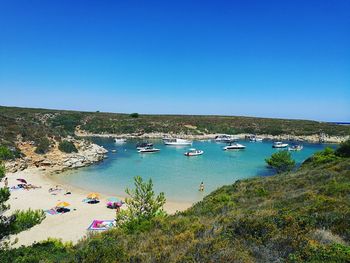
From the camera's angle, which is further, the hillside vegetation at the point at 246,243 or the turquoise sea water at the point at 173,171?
the turquoise sea water at the point at 173,171

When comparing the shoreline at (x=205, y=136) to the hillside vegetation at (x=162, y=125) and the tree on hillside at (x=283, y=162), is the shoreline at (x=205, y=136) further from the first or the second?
the tree on hillside at (x=283, y=162)

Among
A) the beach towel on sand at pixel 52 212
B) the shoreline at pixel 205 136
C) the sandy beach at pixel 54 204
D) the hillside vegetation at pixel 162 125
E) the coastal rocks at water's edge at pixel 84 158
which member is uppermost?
the hillside vegetation at pixel 162 125

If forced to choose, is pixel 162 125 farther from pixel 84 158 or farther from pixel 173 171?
pixel 173 171

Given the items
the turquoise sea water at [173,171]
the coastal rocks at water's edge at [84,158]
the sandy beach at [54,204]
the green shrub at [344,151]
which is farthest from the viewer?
the coastal rocks at water's edge at [84,158]

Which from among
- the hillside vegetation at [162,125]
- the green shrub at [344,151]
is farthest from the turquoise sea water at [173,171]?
the hillside vegetation at [162,125]

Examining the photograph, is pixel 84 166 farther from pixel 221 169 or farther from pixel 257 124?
pixel 257 124

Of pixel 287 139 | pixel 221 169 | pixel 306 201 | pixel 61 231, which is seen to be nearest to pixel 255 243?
pixel 306 201
